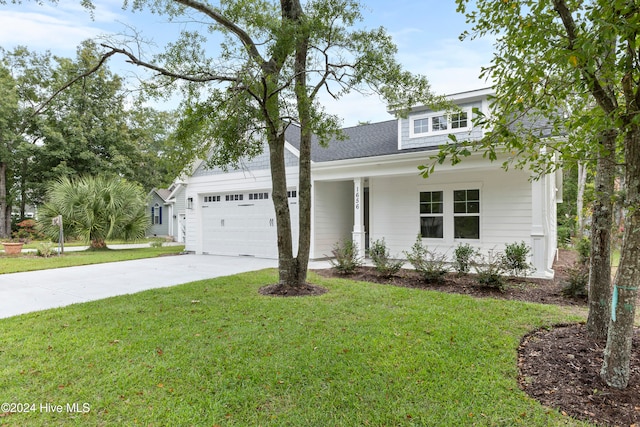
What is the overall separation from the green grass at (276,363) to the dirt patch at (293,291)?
66 cm

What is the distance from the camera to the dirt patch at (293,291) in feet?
19.8

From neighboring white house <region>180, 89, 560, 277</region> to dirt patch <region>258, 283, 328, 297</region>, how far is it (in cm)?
332

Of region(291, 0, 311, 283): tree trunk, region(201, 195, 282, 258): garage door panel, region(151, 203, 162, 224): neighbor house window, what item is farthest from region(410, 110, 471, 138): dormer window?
Answer: region(151, 203, 162, 224): neighbor house window

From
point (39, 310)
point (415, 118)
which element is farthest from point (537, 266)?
point (39, 310)

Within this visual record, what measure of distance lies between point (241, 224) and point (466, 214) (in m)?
7.32

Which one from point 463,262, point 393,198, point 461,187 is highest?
point 461,187

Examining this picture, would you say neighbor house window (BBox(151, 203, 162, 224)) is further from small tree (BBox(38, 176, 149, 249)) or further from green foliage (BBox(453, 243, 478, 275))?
green foliage (BBox(453, 243, 478, 275))

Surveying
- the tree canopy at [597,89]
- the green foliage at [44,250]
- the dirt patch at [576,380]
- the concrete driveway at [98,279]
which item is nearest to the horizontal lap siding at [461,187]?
the concrete driveway at [98,279]

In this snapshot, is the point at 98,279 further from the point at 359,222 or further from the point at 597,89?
the point at 597,89

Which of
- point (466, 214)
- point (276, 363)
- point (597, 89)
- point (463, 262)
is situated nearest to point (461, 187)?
point (466, 214)

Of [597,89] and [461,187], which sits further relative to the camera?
[461,187]

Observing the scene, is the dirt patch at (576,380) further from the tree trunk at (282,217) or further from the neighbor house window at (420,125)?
the neighbor house window at (420,125)

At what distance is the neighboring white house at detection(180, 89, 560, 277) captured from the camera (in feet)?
29.0

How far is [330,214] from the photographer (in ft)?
37.2
